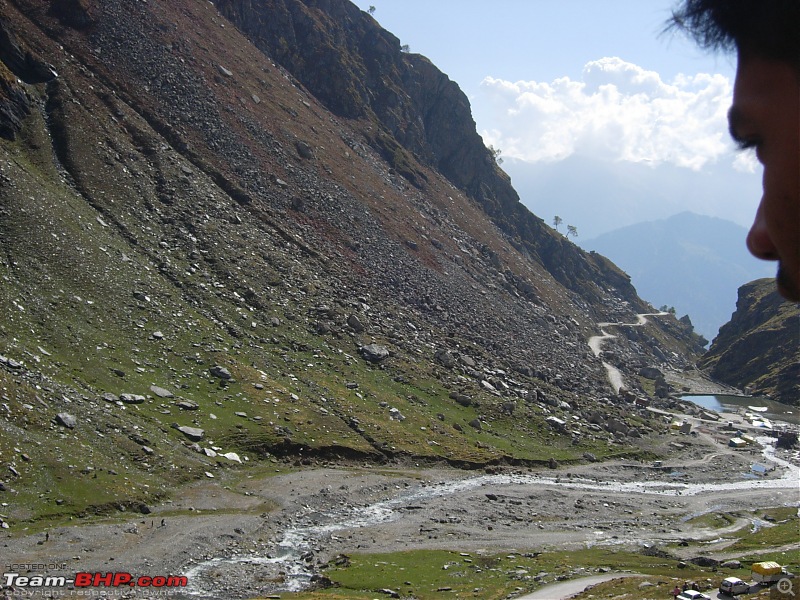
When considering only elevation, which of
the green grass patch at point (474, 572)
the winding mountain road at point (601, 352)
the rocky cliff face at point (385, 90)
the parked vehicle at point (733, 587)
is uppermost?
the rocky cliff face at point (385, 90)

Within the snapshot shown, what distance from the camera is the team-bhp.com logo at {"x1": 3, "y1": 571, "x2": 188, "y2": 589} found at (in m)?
33.5

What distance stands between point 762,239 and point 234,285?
293 feet

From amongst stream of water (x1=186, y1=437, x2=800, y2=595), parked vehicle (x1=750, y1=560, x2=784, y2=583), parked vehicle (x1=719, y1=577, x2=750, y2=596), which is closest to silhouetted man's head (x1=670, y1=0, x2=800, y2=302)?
stream of water (x1=186, y1=437, x2=800, y2=595)

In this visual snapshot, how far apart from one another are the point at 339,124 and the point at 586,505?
108 m

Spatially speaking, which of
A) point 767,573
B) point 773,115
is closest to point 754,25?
point 773,115

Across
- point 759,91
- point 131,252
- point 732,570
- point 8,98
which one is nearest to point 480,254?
point 131,252

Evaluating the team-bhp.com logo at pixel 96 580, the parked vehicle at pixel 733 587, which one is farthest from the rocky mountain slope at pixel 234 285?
the parked vehicle at pixel 733 587

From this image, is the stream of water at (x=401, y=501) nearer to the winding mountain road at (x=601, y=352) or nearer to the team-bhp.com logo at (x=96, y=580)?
the team-bhp.com logo at (x=96, y=580)

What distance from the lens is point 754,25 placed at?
8.91ft

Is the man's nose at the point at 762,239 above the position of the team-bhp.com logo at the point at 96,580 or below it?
above

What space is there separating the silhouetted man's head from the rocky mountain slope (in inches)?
1896

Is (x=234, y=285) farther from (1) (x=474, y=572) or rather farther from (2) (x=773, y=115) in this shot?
(2) (x=773, y=115)

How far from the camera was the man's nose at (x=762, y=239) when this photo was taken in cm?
261

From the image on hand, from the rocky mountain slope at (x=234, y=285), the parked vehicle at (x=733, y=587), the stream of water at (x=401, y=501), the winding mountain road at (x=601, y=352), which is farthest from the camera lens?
the winding mountain road at (x=601, y=352)
